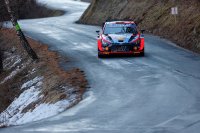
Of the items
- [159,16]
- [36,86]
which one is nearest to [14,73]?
[36,86]

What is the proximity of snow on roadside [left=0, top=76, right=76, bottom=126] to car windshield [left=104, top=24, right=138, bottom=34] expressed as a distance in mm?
4634

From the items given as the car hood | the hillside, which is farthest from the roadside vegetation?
the hillside

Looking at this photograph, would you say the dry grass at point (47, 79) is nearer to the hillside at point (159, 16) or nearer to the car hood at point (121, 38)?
the car hood at point (121, 38)

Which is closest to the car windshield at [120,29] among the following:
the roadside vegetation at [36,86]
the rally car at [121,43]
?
the rally car at [121,43]

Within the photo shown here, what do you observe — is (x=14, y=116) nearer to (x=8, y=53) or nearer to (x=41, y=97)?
(x=41, y=97)

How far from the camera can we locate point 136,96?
15594 mm

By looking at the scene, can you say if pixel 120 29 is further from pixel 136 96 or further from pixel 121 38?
pixel 136 96

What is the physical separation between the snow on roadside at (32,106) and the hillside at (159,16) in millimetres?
9435

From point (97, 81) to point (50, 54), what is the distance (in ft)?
33.3

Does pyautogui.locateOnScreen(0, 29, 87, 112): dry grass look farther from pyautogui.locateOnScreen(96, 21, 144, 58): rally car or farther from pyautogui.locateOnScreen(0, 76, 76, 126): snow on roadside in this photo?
pyautogui.locateOnScreen(96, 21, 144, 58): rally car

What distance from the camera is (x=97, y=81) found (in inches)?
745

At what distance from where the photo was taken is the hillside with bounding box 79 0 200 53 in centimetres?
3008

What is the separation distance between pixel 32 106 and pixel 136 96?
5187 mm

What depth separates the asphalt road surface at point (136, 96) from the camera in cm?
1185
